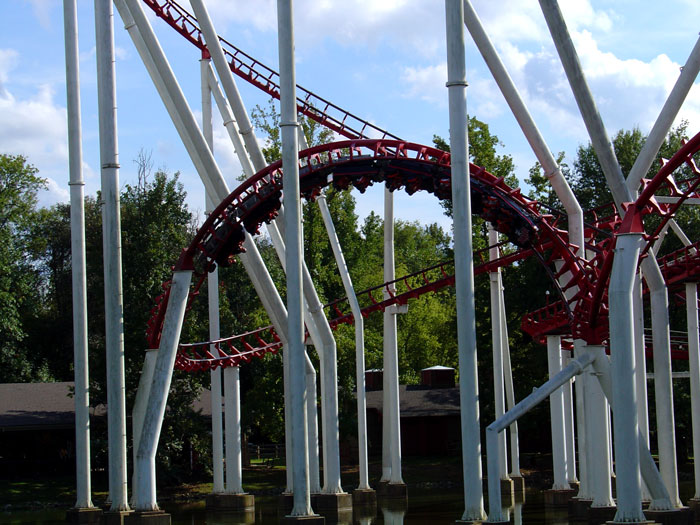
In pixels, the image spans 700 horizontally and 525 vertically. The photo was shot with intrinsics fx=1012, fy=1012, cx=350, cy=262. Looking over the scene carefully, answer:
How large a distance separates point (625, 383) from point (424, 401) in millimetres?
36040

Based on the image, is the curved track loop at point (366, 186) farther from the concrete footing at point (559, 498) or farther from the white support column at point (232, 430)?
the concrete footing at point (559, 498)

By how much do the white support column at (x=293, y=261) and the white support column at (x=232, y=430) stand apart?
1029 cm

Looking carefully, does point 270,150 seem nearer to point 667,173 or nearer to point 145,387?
point 145,387

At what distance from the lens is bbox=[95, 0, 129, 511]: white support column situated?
18.3 meters

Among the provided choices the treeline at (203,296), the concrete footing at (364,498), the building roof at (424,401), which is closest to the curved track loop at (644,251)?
the concrete footing at (364,498)

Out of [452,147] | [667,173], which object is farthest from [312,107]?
[667,173]

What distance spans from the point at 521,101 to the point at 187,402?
77.0 ft

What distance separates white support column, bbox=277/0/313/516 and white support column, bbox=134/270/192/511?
296 centimetres

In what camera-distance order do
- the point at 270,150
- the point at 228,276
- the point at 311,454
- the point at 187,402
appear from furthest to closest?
the point at 228,276, the point at 270,150, the point at 187,402, the point at 311,454

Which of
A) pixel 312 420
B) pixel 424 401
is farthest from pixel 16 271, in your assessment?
pixel 312 420

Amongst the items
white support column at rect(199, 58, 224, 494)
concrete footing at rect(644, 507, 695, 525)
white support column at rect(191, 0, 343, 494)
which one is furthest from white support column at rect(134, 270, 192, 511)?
concrete footing at rect(644, 507, 695, 525)

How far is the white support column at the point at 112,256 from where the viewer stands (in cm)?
1827

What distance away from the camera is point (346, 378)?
137 feet

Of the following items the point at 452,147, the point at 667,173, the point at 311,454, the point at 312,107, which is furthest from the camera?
the point at 312,107
